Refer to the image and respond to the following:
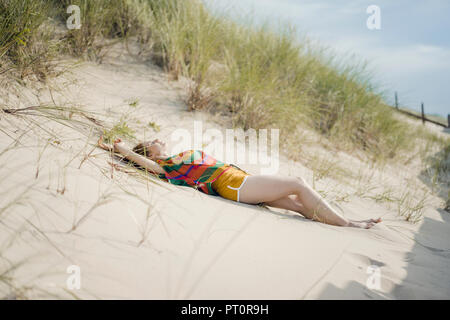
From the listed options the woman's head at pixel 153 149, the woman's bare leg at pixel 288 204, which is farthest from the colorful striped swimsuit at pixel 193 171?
the woman's bare leg at pixel 288 204

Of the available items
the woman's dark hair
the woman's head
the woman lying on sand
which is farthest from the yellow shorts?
the woman's dark hair

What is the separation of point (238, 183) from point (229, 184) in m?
0.07

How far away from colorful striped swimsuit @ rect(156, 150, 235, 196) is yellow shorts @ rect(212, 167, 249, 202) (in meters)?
0.04

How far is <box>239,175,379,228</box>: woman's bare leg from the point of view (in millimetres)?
2441

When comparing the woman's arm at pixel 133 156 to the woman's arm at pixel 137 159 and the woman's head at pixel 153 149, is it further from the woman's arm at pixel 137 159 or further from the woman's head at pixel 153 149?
the woman's head at pixel 153 149

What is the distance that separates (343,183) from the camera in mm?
3881

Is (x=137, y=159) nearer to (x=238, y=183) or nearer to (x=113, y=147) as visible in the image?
(x=113, y=147)

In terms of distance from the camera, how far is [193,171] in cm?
257

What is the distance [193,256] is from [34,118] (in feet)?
5.81

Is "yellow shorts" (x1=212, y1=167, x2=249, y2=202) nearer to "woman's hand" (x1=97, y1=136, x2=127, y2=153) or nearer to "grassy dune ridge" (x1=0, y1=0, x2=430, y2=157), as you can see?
"woman's hand" (x1=97, y1=136, x2=127, y2=153)

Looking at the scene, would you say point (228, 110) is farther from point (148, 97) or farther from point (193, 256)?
point (193, 256)

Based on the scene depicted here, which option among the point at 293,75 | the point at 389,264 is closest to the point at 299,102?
the point at 293,75

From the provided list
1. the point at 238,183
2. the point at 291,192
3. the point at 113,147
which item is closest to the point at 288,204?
the point at 291,192

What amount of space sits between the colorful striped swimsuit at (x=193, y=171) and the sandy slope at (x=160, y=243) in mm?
262
